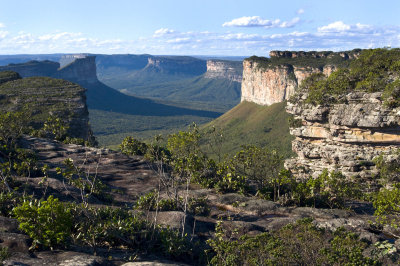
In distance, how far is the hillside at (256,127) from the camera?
95750mm

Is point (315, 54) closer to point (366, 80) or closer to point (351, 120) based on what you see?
point (366, 80)

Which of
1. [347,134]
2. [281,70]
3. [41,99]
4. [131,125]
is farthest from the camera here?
[131,125]

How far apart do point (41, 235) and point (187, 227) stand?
803cm

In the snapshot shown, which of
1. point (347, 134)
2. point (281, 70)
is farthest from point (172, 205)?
point (281, 70)

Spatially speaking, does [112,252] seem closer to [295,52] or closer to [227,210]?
[227,210]

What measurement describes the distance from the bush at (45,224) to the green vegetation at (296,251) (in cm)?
617

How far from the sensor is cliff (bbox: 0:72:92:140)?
203ft

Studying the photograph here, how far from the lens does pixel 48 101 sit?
2830 inches

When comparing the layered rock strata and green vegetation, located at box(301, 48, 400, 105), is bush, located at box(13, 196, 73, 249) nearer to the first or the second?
green vegetation, located at box(301, 48, 400, 105)

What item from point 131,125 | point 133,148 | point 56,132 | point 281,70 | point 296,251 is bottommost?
point 131,125

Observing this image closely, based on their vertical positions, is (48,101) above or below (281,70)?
below

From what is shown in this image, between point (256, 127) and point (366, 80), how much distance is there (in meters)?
78.7

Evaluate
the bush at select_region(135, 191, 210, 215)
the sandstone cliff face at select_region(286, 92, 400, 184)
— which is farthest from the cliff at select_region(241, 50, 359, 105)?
the bush at select_region(135, 191, 210, 215)

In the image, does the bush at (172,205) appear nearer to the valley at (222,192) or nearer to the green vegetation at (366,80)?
the valley at (222,192)
